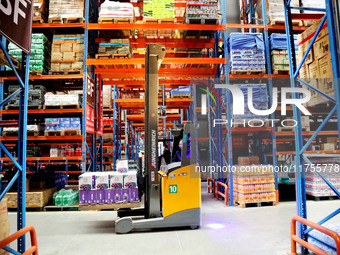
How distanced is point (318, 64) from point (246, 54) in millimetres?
4738

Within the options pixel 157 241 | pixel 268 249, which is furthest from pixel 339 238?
pixel 157 241

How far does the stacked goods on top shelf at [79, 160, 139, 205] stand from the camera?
5.57 meters

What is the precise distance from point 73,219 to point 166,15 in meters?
6.21

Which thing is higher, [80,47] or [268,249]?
[80,47]

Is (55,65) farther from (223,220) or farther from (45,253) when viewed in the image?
(223,220)

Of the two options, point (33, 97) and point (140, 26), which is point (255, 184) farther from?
point (33, 97)

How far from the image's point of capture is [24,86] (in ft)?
12.6

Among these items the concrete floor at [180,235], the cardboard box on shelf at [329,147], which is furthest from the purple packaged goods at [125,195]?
the cardboard box on shelf at [329,147]

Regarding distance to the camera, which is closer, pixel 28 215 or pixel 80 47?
pixel 28 215

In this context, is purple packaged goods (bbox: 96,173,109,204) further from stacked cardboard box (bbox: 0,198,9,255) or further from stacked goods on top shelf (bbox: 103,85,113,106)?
stacked goods on top shelf (bbox: 103,85,113,106)

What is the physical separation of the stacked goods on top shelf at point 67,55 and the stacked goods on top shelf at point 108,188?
4022 mm

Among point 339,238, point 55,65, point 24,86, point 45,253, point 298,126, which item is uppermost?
point 55,65

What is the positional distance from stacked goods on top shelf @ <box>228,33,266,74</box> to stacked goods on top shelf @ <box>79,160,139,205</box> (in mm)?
4758

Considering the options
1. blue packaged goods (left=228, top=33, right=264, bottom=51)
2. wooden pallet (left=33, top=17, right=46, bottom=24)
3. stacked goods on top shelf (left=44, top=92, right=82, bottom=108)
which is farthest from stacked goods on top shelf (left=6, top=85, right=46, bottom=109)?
blue packaged goods (left=228, top=33, right=264, bottom=51)
